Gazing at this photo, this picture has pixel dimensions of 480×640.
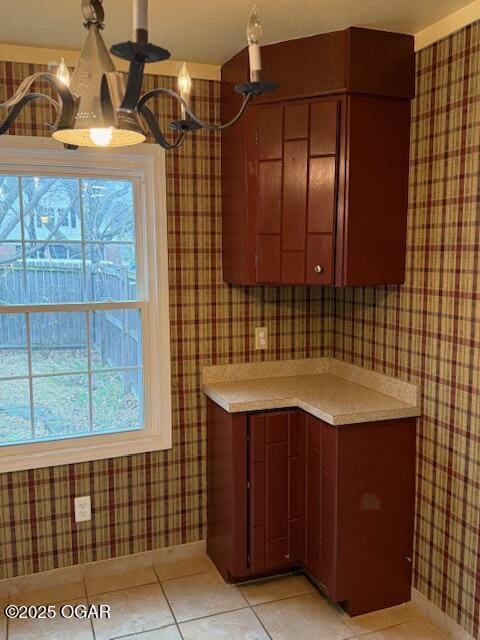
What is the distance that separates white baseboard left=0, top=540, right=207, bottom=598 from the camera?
2545 millimetres

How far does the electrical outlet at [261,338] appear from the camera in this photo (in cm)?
287

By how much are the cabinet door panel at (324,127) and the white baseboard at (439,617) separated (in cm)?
200

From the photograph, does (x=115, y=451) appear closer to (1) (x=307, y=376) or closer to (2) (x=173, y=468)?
(2) (x=173, y=468)

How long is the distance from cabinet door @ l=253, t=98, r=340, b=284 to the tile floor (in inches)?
57.8

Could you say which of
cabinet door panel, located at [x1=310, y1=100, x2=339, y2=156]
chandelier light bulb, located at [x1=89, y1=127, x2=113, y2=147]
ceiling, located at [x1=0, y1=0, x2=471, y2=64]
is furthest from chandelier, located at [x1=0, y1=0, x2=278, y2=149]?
cabinet door panel, located at [x1=310, y1=100, x2=339, y2=156]

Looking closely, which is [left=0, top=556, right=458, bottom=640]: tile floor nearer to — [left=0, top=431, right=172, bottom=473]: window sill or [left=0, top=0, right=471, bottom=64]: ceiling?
[left=0, top=431, right=172, bottom=473]: window sill

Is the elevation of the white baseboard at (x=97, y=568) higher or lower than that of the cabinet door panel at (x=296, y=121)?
lower

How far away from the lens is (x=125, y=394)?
2742 mm

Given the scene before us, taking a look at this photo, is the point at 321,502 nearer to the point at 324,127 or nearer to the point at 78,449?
the point at 78,449

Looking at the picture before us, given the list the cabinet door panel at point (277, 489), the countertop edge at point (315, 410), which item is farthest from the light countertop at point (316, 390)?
the cabinet door panel at point (277, 489)

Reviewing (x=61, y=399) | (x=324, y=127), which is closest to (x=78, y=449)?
(x=61, y=399)

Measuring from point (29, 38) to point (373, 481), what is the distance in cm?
240

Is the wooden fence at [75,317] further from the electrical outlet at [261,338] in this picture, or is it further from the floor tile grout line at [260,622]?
the floor tile grout line at [260,622]

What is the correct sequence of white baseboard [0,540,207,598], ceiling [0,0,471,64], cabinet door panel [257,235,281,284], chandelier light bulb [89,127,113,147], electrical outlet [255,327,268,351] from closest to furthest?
chandelier light bulb [89,127,113,147] → ceiling [0,0,471,64] → cabinet door panel [257,235,281,284] → white baseboard [0,540,207,598] → electrical outlet [255,327,268,351]
